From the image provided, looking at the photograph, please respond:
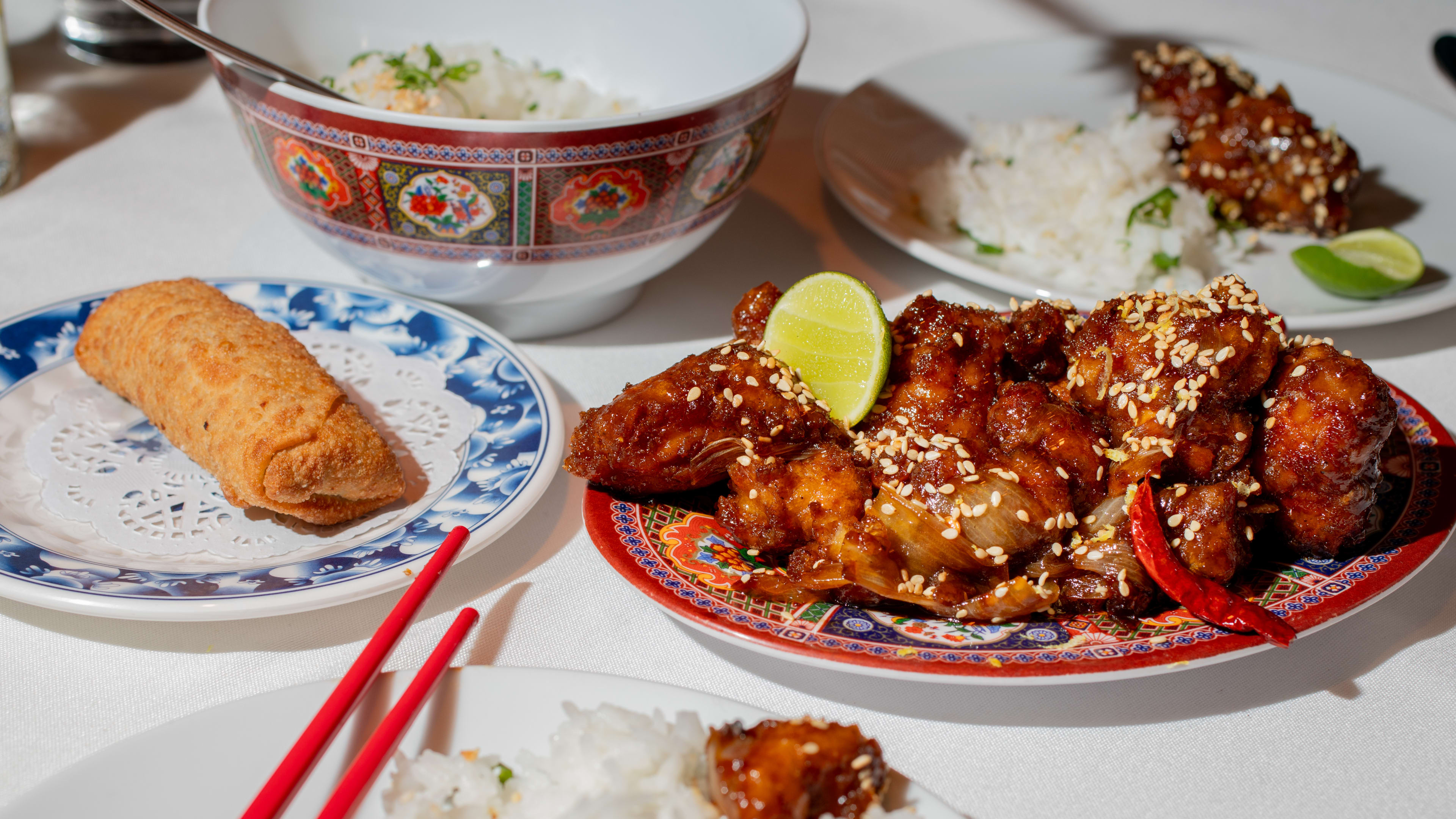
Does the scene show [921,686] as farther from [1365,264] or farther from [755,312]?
[1365,264]

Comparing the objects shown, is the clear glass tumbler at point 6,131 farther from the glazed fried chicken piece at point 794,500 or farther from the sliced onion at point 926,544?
the sliced onion at point 926,544

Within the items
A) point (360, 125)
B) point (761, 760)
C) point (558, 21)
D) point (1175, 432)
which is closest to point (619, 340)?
point (360, 125)

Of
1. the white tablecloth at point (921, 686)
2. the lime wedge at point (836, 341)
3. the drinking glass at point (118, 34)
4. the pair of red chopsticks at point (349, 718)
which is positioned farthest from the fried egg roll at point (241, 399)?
the drinking glass at point (118, 34)

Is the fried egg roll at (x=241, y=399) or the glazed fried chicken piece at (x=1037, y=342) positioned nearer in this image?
the fried egg roll at (x=241, y=399)

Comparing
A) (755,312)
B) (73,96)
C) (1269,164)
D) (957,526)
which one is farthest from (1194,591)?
(73,96)

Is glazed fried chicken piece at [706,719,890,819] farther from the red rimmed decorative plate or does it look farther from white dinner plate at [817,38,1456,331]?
white dinner plate at [817,38,1456,331]

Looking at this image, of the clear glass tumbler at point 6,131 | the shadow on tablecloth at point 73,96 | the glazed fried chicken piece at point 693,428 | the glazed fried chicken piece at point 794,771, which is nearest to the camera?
the glazed fried chicken piece at point 794,771

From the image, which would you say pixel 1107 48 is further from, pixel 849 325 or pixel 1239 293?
pixel 849 325
